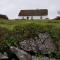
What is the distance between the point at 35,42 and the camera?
46.7 feet

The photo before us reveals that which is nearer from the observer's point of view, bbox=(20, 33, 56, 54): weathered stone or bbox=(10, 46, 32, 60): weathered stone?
bbox=(10, 46, 32, 60): weathered stone

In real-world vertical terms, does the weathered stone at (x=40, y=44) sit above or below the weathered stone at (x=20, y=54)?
above

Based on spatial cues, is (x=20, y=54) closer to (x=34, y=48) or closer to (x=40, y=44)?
(x=34, y=48)

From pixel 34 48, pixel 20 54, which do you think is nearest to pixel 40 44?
pixel 34 48

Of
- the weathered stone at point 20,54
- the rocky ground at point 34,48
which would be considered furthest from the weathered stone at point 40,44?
the weathered stone at point 20,54

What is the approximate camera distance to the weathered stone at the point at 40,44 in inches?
553

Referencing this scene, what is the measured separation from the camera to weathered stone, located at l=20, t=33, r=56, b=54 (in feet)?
46.1

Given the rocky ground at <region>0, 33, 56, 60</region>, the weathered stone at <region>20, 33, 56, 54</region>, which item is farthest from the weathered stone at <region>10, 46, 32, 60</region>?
the weathered stone at <region>20, 33, 56, 54</region>

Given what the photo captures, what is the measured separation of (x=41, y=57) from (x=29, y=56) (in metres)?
0.53

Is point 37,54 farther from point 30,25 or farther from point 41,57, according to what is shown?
point 30,25

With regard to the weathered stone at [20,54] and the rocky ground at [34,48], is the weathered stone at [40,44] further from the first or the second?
the weathered stone at [20,54]

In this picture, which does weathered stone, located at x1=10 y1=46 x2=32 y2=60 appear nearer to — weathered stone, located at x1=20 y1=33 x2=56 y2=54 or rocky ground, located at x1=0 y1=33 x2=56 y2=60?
rocky ground, located at x1=0 y1=33 x2=56 y2=60

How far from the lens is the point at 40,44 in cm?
1420

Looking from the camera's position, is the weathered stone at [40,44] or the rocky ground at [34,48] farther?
the weathered stone at [40,44]
